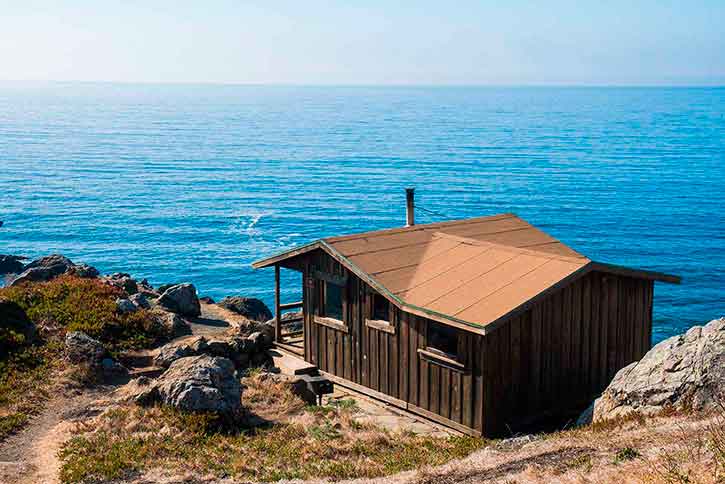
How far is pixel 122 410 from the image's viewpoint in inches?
730

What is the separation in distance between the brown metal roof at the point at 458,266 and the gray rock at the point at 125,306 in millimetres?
5572

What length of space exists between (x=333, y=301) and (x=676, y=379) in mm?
9699

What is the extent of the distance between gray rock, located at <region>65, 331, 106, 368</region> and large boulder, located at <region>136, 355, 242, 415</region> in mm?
3745

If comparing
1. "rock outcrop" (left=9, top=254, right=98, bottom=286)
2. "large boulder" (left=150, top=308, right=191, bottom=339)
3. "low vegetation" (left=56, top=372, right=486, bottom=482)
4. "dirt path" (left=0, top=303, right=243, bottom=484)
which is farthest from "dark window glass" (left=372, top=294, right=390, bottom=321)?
"rock outcrop" (left=9, top=254, right=98, bottom=286)

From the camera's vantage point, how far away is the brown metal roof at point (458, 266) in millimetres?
18891

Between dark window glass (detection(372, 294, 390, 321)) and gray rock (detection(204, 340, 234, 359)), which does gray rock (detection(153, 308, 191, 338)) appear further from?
dark window glass (detection(372, 294, 390, 321))

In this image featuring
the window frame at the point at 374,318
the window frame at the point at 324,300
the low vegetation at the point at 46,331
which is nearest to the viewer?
the low vegetation at the point at 46,331

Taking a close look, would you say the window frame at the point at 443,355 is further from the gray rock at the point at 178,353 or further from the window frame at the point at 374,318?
the gray rock at the point at 178,353

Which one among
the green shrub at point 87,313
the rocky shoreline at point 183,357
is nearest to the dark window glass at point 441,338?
the rocky shoreline at point 183,357

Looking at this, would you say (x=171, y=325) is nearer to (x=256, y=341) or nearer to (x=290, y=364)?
(x=256, y=341)

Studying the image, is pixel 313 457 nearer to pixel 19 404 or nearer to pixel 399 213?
pixel 19 404

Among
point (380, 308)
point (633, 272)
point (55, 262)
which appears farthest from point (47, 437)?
Answer: point (55, 262)

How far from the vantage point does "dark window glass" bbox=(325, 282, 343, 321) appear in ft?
73.5

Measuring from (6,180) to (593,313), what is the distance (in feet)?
279
